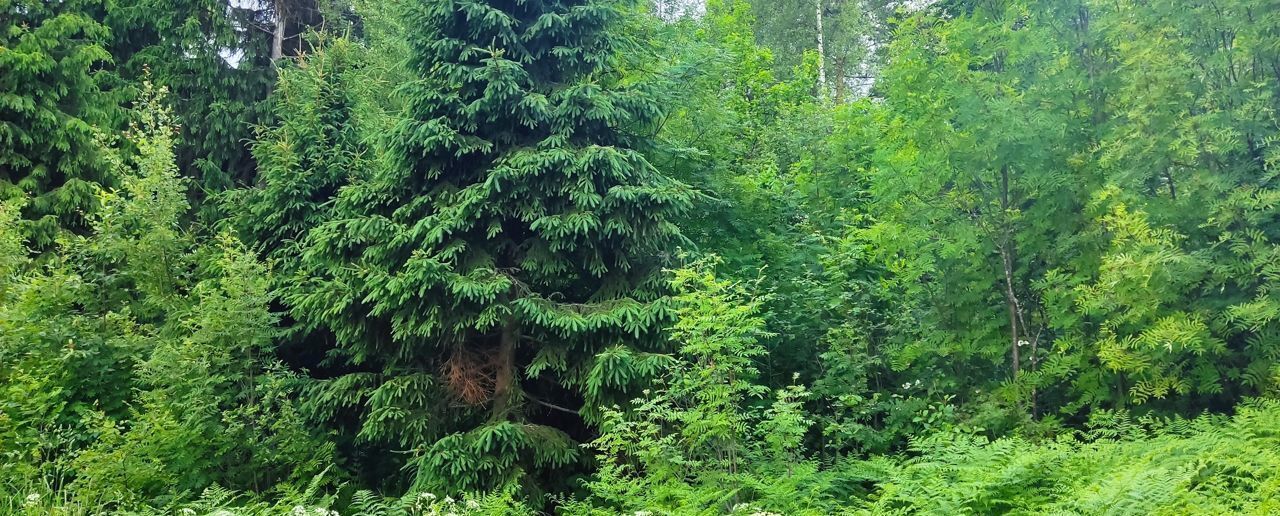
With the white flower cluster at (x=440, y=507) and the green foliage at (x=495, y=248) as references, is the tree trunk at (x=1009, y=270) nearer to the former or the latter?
the green foliage at (x=495, y=248)

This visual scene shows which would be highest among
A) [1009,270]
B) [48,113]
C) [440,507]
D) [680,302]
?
[48,113]

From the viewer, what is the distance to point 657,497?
607cm

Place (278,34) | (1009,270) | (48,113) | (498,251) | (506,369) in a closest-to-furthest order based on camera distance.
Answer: (1009,270) < (506,369) < (498,251) < (48,113) < (278,34)

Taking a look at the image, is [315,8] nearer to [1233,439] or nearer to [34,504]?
[34,504]

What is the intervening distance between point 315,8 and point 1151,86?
1488 cm

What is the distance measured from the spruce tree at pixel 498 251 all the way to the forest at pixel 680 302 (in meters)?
0.04

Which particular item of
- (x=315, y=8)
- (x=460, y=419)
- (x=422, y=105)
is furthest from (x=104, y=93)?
(x=460, y=419)

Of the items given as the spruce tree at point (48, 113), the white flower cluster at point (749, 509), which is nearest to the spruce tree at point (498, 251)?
the white flower cluster at point (749, 509)

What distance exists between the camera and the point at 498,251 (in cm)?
806

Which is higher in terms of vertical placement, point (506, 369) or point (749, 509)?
point (506, 369)

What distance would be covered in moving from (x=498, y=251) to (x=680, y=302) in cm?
214

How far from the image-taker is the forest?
20.7 feet

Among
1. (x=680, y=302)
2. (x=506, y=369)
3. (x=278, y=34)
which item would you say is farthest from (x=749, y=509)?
(x=278, y=34)

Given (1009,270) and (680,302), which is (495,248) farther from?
(1009,270)
